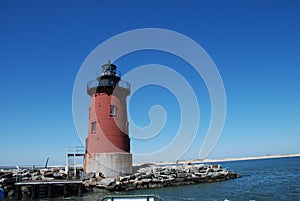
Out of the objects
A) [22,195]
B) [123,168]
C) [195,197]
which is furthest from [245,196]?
[22,195]

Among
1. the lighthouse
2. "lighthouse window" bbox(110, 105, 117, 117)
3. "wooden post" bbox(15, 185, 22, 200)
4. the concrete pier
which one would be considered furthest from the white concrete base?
"wooden post" bbox(15, 185, 22, 200)

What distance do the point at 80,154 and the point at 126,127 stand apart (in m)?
4.82

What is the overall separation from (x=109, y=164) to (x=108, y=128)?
312cm

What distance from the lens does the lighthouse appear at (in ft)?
72.0

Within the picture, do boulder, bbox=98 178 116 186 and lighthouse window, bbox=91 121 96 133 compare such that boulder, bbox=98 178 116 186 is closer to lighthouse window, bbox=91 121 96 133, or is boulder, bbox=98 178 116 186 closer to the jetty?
the jetty

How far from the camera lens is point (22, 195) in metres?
18.9

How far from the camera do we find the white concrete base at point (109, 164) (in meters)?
21.8

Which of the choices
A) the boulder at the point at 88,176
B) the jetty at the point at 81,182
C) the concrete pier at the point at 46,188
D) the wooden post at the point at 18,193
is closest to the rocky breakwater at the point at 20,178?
the jetty at the point at 81,182

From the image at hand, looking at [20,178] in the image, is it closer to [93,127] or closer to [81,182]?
[81,182]

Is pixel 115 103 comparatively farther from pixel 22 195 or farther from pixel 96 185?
pixel 22 195

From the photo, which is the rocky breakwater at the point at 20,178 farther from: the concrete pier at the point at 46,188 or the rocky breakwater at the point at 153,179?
the rocky breakwater at the point at 153,179

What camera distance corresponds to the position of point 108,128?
2267 centimetres

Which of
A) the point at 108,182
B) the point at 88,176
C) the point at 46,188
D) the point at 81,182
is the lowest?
the point at 46,188

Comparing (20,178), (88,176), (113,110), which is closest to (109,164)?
(88,176)
